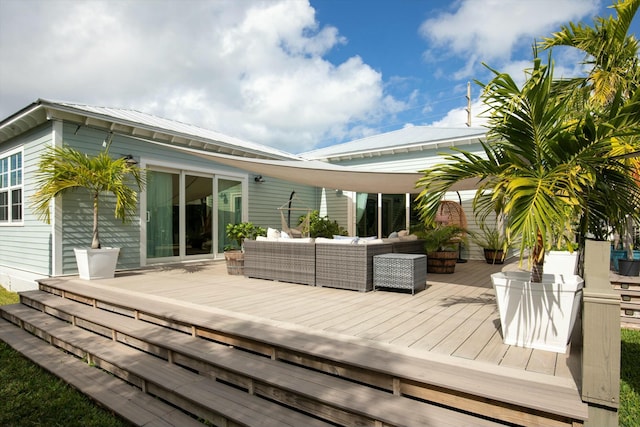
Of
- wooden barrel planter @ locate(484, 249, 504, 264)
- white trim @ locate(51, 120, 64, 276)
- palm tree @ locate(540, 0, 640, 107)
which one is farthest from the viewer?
wooden barrel planter @ locate(484, 249, 504, 264)

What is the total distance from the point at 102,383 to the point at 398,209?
8.33m

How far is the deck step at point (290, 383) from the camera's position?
6.55 ft

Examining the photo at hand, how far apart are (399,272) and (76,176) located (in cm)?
516

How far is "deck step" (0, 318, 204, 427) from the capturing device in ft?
8.30

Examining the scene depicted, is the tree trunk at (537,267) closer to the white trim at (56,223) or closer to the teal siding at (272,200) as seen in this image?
the white trim at (56,223)

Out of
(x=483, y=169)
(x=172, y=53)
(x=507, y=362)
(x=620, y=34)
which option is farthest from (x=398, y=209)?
(x=172, y=53)

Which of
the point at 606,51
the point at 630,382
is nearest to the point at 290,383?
the point at 630,382

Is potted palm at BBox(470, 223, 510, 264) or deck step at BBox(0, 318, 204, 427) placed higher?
potted palm at BBox(470, 223, 510, 264)

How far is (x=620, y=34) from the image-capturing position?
459 centimetres

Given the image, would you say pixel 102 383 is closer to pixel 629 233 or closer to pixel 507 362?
pixel 507 362

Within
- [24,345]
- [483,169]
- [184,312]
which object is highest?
[483,169]

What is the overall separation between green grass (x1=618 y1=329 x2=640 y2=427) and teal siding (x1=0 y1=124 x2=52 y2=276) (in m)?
7.54

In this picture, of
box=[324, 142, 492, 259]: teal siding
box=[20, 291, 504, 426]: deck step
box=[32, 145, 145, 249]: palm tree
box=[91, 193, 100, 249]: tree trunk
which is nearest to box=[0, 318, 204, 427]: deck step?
box=[20, 291, 504, 426]: deck step

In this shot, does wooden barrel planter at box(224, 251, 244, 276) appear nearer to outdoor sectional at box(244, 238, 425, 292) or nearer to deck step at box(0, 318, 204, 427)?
outdoor sectional at box(244, 238, 425, 292)
